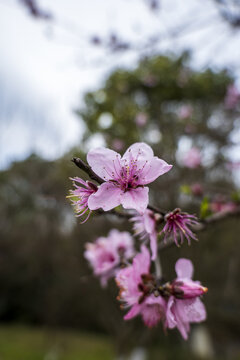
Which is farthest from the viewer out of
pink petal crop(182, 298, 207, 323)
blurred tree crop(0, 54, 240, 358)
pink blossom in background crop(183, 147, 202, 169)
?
blurred tree crop(0, 54, 240, 358)

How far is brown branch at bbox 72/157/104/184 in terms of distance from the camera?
0.50m

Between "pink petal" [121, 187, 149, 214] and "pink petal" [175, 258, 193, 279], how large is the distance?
0.29 m

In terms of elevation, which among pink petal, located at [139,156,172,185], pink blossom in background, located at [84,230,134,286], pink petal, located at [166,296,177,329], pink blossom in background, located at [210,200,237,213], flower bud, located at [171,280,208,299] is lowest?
pink petal, located at [166,296,177,329]

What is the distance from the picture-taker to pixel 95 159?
619mm

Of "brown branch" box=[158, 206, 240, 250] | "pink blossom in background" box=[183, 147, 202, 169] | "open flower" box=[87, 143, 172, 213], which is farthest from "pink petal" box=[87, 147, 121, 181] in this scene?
"pink blossom in background" box=[183, 147, 202, 169]

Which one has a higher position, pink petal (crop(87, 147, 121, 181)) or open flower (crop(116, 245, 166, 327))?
pink petal (crop(87, 147, 121, 181))

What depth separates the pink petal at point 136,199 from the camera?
55 centimetres

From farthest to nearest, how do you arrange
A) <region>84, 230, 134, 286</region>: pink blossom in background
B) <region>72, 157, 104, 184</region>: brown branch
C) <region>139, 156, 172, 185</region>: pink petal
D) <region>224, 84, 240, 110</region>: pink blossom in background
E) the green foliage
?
the green foliage, <region>224, 84, 240, 110</region>: pink blossom in background, <region>84, 230, 134, 286</region>: pink blossom in background, <region>139, 156, 172, 185</region>: pink petal, <region>72, 157, 104, 184</region>: brown branch

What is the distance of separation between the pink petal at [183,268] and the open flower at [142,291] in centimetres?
8

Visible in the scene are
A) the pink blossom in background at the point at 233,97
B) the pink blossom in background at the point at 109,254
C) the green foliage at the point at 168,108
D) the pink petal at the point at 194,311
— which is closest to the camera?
the pink petal at the point at 194,311

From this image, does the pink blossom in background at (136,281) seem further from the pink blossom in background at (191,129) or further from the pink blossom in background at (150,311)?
the pink blossom in background at (191,129)

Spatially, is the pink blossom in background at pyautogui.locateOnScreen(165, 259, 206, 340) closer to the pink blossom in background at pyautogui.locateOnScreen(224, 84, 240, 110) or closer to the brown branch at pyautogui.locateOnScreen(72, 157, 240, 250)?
the brown branch at pyautogui.locateOnScreen(72, 157, 240, 250)

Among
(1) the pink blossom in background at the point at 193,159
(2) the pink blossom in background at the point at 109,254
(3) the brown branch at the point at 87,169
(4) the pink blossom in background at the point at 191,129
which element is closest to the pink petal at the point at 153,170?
(3) the brown branch at the point at 87,169

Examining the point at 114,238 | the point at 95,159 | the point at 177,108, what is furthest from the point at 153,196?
the point at 95,159
